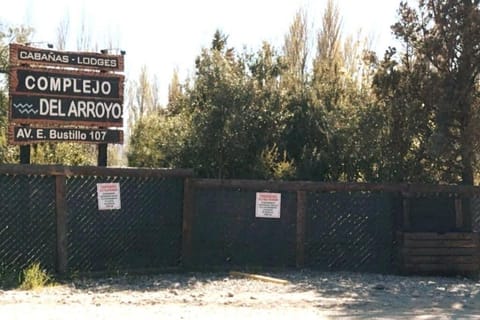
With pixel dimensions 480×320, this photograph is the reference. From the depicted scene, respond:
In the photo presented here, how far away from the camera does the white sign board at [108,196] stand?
447 inches

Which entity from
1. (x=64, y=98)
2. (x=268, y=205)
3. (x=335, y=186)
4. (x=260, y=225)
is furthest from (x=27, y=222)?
(x=335, y=186)

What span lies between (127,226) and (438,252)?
546 centimetres

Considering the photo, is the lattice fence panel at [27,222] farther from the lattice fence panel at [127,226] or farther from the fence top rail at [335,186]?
the fence top rail at [335,186]

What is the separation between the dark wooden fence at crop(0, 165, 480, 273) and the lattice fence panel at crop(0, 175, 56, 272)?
227 mm

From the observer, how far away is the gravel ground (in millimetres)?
8719

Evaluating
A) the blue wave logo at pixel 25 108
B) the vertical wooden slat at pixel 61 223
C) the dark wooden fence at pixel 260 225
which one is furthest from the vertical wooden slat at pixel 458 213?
the blue wave logo at pixel 25 108

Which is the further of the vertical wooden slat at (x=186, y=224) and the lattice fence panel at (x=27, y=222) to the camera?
the vertical wooden slat at (x=186, y=224)

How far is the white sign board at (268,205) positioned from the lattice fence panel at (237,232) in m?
0.08

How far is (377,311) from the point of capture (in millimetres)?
9086

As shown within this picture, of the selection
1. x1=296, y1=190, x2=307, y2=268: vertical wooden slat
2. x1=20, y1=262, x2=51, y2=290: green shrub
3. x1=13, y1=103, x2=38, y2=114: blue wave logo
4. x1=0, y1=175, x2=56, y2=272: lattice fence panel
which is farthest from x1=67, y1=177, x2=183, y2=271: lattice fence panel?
x1=296, y1=190, x2=307, y2=268: vertical wooden slat

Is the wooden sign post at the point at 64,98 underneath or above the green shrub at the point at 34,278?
above

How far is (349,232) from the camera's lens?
12570mm

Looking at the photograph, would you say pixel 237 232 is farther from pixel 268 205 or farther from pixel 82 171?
pixel 82 171

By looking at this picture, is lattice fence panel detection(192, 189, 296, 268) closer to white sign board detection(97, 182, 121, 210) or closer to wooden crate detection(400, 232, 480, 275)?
white sign board detection(97, 182, 121, 210)
